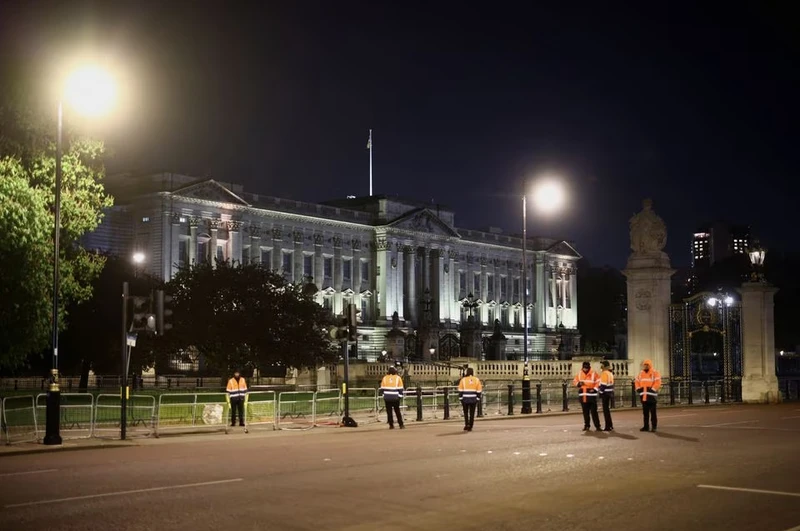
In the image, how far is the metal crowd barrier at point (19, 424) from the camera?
989 inches

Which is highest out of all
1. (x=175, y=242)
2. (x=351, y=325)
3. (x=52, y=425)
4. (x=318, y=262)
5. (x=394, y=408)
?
(x=175, y=242)

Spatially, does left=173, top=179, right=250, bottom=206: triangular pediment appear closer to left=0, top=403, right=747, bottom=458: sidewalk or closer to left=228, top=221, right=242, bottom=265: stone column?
left=228, top=221, right=242, bottom=265: stone column

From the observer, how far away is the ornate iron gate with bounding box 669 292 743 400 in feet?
136

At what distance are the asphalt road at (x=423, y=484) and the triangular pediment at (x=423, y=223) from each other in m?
107

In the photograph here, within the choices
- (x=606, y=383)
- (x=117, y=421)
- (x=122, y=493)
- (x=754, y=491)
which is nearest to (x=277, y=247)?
(x=117, y=421)

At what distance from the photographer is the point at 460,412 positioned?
1494 inches

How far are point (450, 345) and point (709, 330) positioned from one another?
3357 inches

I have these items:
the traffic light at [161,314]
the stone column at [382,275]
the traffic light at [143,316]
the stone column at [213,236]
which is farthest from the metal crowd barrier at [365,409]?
the stone column at [382,275]

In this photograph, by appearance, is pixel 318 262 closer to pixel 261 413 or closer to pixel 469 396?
pixel 261 413

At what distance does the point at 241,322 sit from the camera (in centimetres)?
6200

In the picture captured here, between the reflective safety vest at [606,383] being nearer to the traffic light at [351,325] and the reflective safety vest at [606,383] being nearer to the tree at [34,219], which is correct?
the traffic light at [351,325]

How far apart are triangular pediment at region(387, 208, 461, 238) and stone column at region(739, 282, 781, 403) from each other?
87816 mm

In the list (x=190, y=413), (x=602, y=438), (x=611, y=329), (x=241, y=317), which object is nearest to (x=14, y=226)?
(x=190, y=413)

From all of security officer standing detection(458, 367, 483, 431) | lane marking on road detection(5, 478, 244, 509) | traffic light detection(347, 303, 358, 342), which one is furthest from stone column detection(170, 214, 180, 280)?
lane marking on road detection(5, 478, 244, 509)
